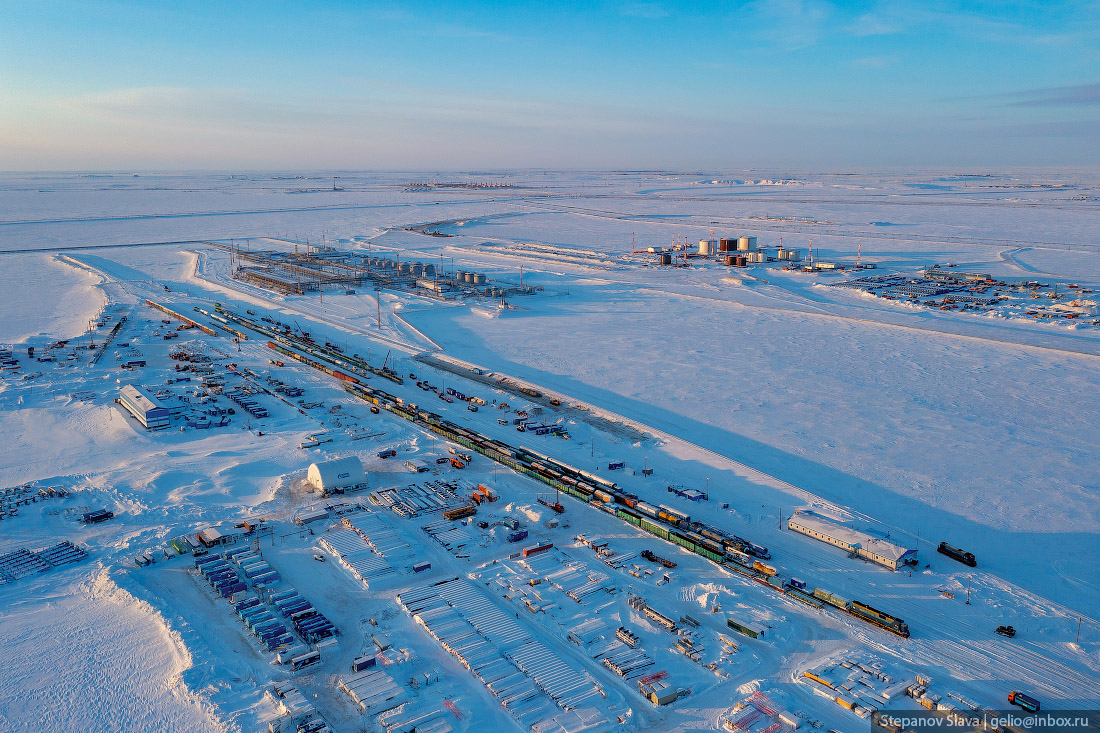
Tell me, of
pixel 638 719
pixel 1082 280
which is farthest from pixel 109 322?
pixel 1082 280

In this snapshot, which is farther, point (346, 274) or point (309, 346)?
point (346, 274)

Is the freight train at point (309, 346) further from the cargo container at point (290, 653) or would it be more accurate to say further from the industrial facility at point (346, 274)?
the cargo container at point (290, 653)

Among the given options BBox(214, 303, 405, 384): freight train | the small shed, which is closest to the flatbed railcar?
the small shed

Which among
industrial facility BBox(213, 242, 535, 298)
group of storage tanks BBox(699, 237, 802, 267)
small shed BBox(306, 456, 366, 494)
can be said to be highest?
group of storage tanks BBox(699, 237, 802, 267)

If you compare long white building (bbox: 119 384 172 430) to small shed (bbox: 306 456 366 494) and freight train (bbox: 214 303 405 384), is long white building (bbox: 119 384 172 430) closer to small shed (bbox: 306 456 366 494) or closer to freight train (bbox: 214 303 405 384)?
small shed (bbox: 306 456 366 494)

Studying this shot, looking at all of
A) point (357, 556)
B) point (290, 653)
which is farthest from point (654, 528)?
point (290, 653)

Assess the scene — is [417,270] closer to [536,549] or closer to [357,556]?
[357,556]

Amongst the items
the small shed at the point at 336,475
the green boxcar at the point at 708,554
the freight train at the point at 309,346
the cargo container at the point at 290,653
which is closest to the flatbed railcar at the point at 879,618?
the green boxcar at the point at 708,554

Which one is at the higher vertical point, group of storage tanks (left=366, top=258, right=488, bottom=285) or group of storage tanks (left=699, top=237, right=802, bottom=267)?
group of storage tanks (left=699, top=237, right=802, bottom=267)
